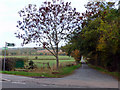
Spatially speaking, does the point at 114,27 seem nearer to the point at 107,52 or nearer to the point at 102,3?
the point at 102,3

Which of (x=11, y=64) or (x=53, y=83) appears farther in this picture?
(x=11, y=64)

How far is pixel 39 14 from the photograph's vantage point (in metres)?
17.4

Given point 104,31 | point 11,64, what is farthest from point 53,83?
point 11,64

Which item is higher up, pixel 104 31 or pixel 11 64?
pixel 104 31

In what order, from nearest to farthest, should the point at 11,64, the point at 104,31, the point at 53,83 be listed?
the point at 53,83 < the point at 104,31 < the point at 11,64

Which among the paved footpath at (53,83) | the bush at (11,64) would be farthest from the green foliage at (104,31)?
the bush at (11,64)

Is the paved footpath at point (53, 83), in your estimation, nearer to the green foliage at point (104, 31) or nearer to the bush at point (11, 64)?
the green foliage at point (104, 31)

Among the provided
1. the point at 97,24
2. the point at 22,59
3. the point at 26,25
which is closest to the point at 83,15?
the point at 97,24

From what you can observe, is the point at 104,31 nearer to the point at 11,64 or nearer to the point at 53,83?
the point at 53,83

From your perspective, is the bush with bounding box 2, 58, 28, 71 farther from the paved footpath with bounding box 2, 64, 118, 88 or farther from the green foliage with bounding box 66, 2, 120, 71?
the paved footpath with bounding box 2, 64, 118, 88

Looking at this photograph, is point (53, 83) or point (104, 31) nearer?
point (53, 83)

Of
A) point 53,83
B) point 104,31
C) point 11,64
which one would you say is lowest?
point 53,83

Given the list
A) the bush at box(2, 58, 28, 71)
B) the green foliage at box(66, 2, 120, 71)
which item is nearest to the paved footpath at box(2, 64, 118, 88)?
the green foliage at box(66, 2, 120, 71)

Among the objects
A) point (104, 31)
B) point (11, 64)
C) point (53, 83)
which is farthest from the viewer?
point (11, 64)
